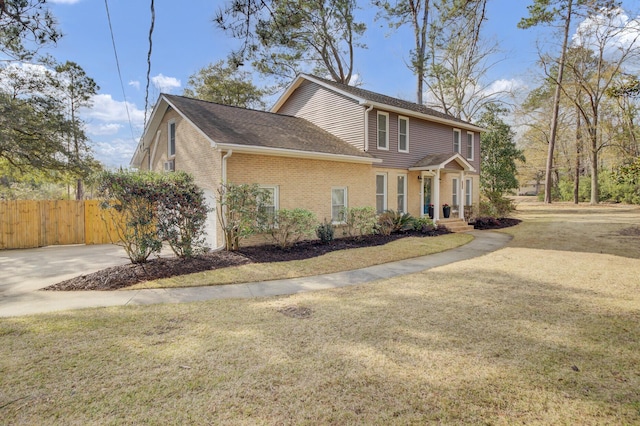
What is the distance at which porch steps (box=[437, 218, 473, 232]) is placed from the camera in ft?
50.0

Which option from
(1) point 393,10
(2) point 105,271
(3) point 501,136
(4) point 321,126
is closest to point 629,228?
(3) point 501,136

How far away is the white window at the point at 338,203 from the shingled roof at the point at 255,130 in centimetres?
147

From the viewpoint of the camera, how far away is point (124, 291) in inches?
243

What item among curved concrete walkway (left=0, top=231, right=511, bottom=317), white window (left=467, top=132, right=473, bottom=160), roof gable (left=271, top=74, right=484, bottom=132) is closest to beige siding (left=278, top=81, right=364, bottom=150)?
roof gable (left=271, top=74, right=484, bottom=132)

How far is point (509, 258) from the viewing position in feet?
29.7

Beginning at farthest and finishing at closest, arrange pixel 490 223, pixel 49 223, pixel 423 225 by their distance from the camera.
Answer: pixel 490 223, pixel 423 225, pixel 49 223

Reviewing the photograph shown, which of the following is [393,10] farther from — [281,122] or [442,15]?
[281,122]

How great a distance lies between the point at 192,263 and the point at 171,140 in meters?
7.03

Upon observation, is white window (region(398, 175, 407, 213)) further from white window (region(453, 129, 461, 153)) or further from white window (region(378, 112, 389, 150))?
white window (region(453, 129, 461, 153))

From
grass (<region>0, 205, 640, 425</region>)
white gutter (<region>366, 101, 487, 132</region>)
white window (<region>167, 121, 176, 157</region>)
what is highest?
white gutter (<region>366, 101, 487, 132</region>)

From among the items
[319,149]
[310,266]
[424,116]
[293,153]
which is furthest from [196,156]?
[424,116]

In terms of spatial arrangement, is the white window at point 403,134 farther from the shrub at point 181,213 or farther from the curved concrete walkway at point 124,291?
the shrub at point 181,213

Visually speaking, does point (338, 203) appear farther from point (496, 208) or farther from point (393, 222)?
point (496, 208)

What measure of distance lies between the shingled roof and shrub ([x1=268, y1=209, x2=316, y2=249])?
228 centimetres
